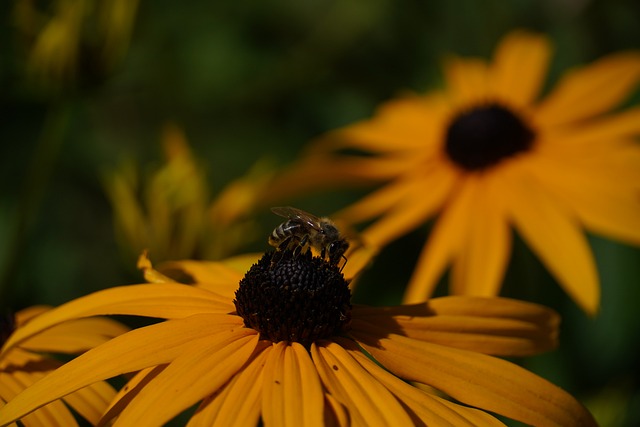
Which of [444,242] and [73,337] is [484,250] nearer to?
[444,242]

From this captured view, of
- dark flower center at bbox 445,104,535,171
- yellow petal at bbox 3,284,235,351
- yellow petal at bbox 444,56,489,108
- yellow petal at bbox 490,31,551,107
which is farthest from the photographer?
yellow petal at bbox 444,56,489,108

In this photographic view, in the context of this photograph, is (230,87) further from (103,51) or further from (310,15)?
(103,51)

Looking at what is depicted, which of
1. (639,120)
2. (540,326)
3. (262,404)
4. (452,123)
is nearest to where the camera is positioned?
(262,404)

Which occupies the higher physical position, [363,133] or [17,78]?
[17,78]

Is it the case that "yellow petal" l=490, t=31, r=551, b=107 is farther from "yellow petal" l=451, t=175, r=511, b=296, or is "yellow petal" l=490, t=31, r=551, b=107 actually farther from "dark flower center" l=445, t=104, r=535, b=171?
"yellow petal" l=451, t=175, r=511, b=296

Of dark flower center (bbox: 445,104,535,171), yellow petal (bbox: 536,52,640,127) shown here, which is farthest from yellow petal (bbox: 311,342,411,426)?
yellow petal (bbox: 536,52,640,127)

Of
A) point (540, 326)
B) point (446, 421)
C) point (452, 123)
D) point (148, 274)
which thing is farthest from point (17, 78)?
point (446, 421)

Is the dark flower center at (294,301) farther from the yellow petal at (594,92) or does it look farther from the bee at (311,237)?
the yellow petal at (594,92)

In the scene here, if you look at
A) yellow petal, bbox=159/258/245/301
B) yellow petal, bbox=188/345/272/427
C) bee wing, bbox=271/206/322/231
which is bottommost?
yellow petal, bbox=188/345/272/427
